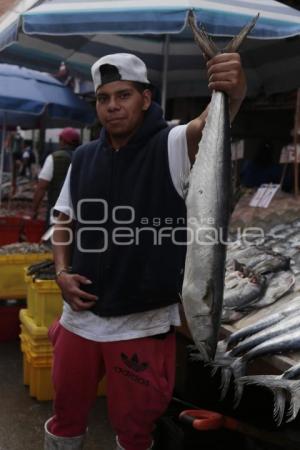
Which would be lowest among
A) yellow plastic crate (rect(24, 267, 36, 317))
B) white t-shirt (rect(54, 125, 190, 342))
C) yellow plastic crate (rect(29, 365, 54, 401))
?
yellow plastic crate (rect(29, 365, 54, 401))

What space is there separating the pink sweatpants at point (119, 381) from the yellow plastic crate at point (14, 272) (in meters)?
2.59

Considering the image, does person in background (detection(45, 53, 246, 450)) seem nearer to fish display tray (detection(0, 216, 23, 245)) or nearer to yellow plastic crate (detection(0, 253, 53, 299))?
yellow plastic crate (detection(0, 253, 53, 299))

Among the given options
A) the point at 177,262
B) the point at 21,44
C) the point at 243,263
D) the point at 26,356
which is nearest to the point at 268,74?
the point at 21,44

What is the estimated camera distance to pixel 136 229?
249cm

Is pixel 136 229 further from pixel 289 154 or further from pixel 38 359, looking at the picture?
pixel 289 154

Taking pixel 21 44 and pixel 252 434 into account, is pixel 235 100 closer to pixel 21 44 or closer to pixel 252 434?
pixel 252 434

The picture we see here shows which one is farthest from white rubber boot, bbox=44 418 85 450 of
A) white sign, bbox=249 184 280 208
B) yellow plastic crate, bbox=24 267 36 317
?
white sign, bbox=249 184 280 208

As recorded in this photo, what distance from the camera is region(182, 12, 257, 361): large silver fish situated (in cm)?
211

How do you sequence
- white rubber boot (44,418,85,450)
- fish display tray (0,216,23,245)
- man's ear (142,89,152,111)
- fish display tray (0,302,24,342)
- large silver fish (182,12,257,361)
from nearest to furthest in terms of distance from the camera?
large silver fish (182,12,257,361), man's ear (142,89,152,111), white rubber boot (44,418,85,450), fish display tray (0,302,24,342), fish display tray (0,216,23,245)

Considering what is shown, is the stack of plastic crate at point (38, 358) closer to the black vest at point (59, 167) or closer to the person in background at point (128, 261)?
the person in background at point (128, 261)

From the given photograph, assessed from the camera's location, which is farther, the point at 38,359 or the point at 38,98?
the point at 38,98

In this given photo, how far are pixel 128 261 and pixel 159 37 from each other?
411 cm

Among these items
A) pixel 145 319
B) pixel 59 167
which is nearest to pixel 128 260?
pixel 145 319

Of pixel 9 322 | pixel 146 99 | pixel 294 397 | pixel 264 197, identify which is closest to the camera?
pixel 294 397
